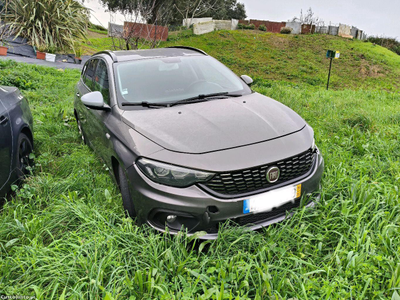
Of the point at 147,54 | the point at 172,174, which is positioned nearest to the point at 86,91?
the point at 147,54

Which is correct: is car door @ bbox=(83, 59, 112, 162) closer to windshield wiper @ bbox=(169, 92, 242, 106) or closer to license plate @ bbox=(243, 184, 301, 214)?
windshield wiper @ bbox=(169, 92, 242, 106)

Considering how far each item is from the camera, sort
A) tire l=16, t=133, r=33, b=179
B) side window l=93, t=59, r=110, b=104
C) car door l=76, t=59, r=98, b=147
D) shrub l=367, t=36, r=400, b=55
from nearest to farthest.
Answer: side window l=93, t=59, r=110, b=104 → tire l=16, t=133, r=33, b=179 → car door l=76, t=59, r=98, b=147 → shrub l=367, t=36, r=400, b=55

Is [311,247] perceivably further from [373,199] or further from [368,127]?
[368,127]

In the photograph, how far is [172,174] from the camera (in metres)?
2.06

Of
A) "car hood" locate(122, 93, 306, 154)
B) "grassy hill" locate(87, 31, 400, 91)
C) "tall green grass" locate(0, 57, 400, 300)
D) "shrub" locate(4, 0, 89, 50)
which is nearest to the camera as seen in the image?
"tall green grass" locate(0, 57, 400, 300)

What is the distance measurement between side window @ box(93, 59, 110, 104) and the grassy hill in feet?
32.6

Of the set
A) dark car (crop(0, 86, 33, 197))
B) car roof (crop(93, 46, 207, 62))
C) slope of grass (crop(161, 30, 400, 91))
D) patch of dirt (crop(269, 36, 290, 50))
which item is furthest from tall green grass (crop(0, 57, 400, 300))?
patch of dirt (crop(269, 36, 290, 50))

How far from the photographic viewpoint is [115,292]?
1.78 m

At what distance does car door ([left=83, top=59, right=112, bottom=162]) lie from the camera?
2908mm

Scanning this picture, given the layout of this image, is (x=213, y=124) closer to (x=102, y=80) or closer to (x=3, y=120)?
(x=102, y=80)

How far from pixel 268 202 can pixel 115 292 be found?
111 centimetres

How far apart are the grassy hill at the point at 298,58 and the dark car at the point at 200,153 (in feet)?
34.5

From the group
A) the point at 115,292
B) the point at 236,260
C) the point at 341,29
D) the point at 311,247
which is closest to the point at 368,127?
the point at 311,247

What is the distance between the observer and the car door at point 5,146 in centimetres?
277
